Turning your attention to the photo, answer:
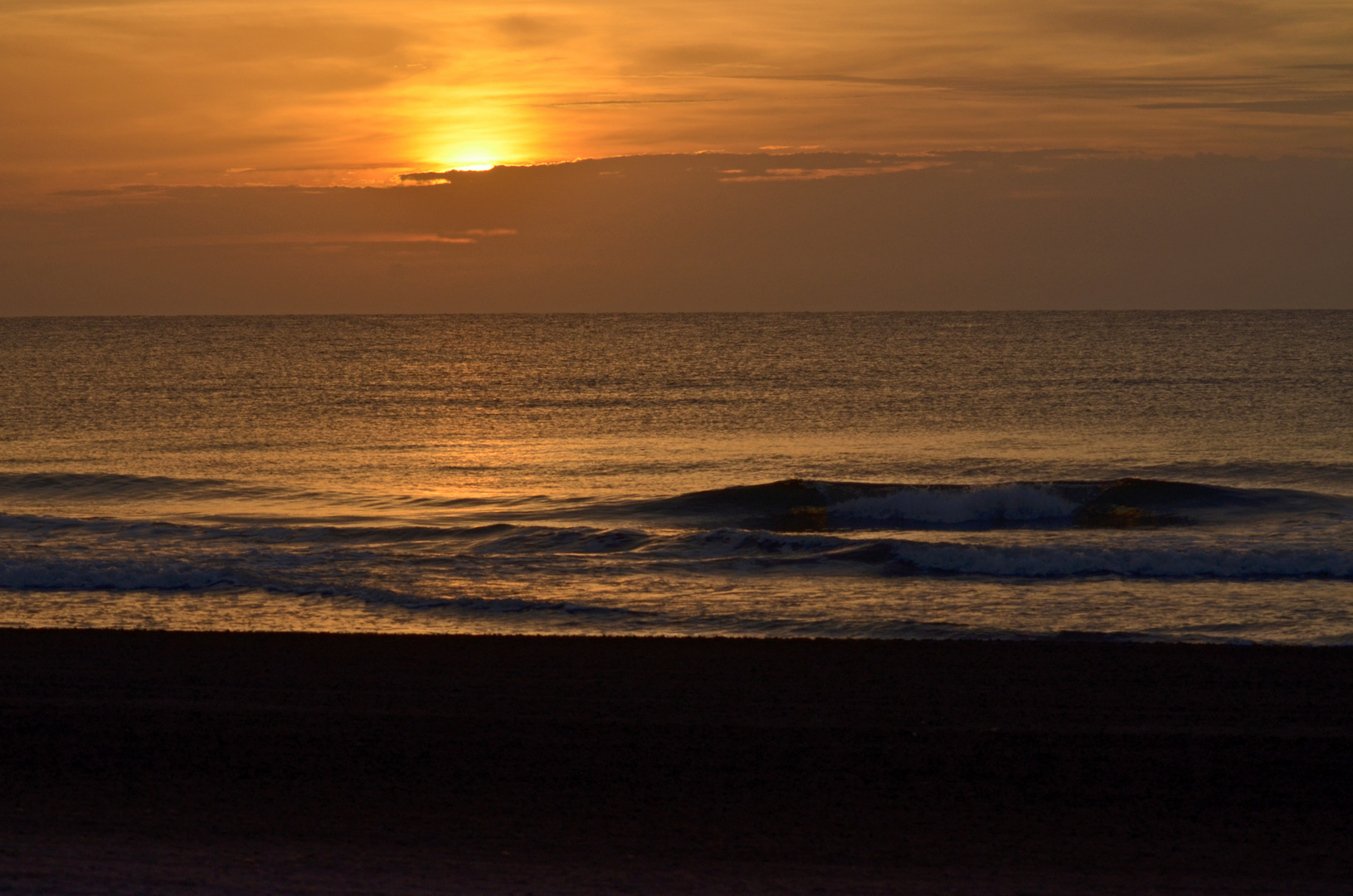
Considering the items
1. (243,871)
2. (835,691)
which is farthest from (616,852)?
(835,691)

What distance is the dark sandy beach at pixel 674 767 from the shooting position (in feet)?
19.7

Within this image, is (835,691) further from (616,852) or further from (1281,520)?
(1281,520)

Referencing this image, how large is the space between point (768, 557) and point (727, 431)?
59.7ft

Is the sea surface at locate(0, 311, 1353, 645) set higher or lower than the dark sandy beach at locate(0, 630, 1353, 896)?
higher

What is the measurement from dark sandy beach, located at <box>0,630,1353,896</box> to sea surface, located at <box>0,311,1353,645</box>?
2015mm

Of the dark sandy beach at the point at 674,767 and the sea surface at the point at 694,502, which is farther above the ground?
the sea surface at the point at 694,502

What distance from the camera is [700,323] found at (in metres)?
120

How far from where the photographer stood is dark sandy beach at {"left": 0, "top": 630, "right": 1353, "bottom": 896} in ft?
Result: 19.7

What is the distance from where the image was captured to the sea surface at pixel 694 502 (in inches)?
525

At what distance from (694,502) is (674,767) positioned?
14847mm

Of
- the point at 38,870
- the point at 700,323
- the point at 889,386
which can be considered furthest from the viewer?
the point at 700,323

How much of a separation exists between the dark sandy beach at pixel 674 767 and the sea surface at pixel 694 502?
2015mm

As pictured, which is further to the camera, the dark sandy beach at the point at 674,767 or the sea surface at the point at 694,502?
the sea surface at the point at 694,502

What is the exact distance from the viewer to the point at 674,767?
25.0ft
